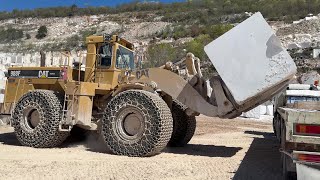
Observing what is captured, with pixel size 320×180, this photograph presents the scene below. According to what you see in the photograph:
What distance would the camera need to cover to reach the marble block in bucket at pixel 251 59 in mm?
7973

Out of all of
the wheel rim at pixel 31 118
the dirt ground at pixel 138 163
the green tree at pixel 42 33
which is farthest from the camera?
the green tree at pixel 42 33

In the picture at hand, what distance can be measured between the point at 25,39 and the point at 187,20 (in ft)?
95.6

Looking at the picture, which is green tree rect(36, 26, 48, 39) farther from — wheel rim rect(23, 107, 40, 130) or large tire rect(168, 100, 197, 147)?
large tire rect(168, 100, 197, 147)

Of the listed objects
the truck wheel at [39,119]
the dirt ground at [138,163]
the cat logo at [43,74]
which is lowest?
the dirt ground at [138,163]

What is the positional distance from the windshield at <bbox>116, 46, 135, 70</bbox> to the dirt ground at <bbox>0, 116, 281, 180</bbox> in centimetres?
212

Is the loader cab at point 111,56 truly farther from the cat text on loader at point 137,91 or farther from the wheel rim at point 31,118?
the wheel rim at point 31,118

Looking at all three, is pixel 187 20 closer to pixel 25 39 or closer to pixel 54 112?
pixel 25 39

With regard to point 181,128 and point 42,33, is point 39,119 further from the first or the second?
point 42,33

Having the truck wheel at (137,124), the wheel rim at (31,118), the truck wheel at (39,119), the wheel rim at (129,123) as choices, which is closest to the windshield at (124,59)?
the truck wheel at (137,124)

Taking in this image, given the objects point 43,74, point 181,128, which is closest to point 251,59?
point 181,128

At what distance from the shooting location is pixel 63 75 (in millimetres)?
10383

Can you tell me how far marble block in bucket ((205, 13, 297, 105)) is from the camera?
797 centimetres

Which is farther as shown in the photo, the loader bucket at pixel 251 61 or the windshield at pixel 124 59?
the windshield at pixel 124 59

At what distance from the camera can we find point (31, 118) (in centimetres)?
1041
